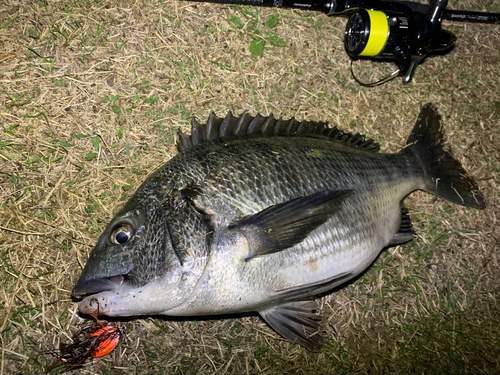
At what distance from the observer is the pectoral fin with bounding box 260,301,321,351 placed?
2.43 metres

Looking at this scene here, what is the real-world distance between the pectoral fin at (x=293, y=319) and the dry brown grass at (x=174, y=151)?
18.2 inches

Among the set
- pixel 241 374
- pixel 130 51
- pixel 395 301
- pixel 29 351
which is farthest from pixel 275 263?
pixel 130 51

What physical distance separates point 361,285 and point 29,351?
105 inches

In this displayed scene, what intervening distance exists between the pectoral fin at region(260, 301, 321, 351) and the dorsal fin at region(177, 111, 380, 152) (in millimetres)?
1241

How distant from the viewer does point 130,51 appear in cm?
292

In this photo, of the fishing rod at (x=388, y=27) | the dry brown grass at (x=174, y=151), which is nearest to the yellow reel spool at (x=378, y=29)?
the fishing rod at (x=388, y=27)

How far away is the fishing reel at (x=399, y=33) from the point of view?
283cm

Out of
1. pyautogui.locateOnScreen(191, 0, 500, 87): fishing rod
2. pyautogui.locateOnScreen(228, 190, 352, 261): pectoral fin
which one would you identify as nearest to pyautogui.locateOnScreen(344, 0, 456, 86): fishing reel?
pyautogui.locateOnScreen(191, 0, 500, 87): fishing rod

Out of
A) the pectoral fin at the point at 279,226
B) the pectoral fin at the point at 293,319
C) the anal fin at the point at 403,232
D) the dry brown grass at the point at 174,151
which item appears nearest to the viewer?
the pectoral fin at the point at 279,226

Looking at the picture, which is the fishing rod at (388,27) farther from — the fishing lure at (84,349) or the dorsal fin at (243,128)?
the fishing lure at (84,349)

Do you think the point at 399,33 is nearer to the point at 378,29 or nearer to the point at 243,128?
the point at 378,29

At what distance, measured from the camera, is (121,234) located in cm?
202

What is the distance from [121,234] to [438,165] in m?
2.64

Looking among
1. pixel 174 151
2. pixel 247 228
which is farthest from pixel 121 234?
pixel 174 151
